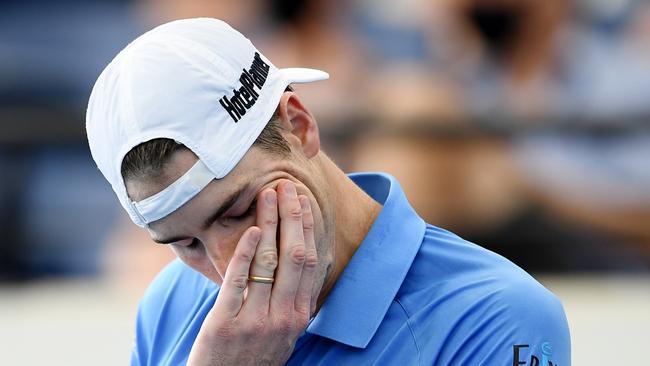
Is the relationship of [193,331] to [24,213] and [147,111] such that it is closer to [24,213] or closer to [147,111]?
[147,111]

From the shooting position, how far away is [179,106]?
1.86 metres

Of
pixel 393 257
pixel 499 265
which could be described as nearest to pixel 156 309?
pixel 393 257

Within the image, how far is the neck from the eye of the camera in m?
2.12

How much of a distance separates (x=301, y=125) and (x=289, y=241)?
0.24 meters

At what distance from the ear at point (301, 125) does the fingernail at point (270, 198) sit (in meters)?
0.15

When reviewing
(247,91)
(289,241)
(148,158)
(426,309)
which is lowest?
(426,309)

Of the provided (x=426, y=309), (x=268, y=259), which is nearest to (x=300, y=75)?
(x=268, y=259)

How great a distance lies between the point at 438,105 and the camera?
4.68 m

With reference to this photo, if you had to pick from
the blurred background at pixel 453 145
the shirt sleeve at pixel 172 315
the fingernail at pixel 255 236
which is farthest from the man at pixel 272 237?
the blurred background at pixel 453 145

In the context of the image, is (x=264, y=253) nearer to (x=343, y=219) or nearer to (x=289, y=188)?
(x=289, y=188)

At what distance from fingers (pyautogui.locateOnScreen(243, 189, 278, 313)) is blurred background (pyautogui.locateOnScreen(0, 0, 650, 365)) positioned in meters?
2.44

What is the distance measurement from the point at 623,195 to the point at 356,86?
1.19 metres

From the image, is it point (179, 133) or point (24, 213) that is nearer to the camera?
point (179, 133)

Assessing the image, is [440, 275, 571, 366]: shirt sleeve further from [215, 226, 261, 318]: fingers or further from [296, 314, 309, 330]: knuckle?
[215, 226, 261, 318]: fingers
